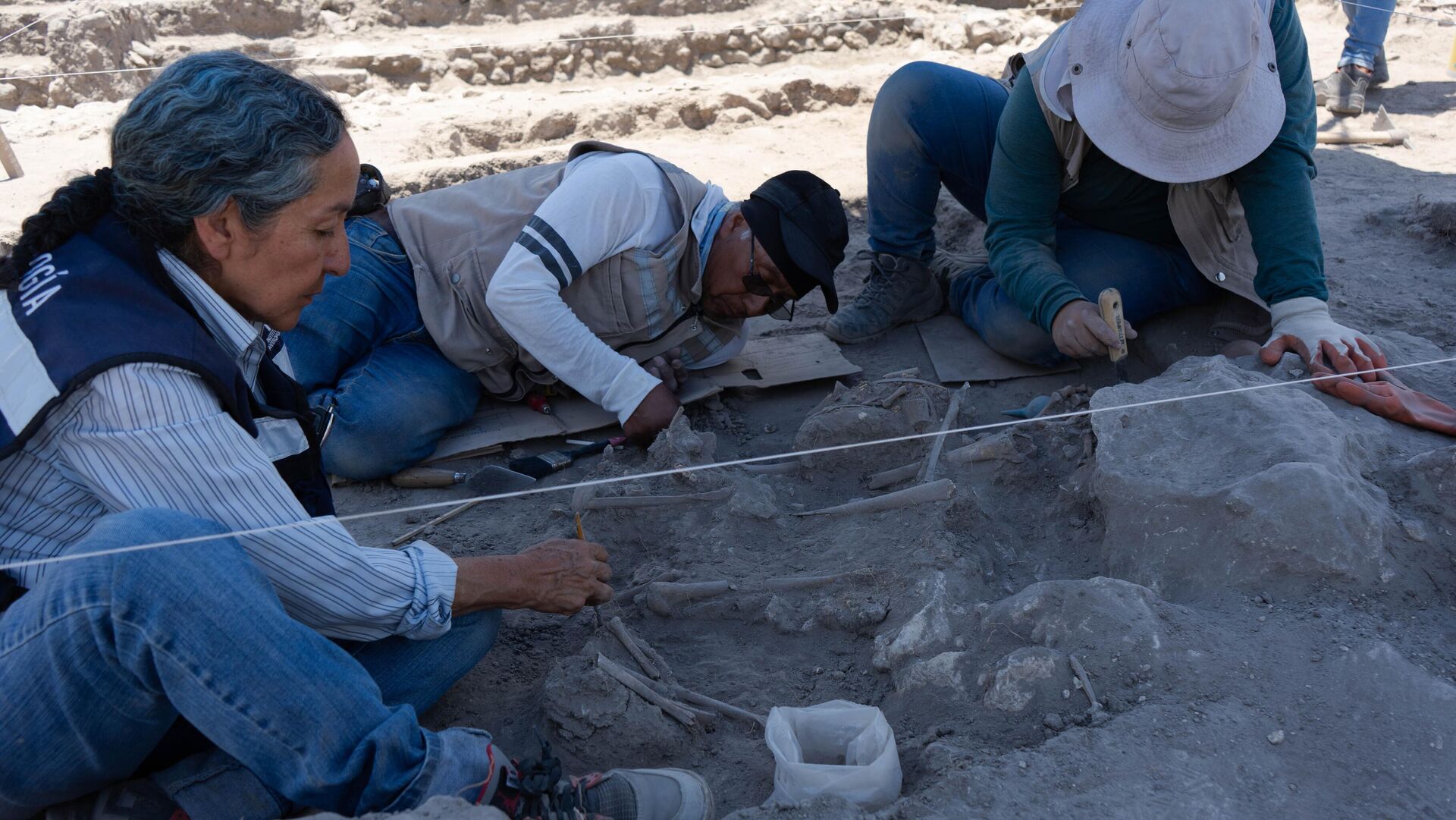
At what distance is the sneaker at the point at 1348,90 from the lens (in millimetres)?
6520

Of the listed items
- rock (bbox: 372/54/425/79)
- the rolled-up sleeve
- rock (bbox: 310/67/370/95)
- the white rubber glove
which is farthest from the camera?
rock (bbox: 372/54/425/79)

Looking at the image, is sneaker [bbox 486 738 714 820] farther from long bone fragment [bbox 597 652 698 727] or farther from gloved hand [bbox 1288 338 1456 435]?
gloved hand [bbox 1288 338 1456 435]

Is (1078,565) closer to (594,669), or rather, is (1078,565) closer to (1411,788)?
(1411,788)

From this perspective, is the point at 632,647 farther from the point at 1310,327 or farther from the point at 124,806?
the point at 1310,327

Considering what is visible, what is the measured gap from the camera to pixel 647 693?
7.38ft

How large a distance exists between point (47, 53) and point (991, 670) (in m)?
8.58

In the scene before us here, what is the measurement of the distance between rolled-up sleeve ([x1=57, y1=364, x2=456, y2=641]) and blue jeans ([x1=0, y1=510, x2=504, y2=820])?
101 mm

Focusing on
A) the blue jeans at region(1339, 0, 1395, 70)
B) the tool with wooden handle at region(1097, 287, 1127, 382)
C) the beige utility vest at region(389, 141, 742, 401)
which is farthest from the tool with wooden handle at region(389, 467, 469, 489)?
the blue jeans at region(1339, 0, 1395, 70)

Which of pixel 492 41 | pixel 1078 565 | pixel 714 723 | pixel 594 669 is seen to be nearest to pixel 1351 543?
pixel 1078 565

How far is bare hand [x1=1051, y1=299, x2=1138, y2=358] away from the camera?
3152 millimetres

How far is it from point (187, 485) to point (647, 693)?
1023 millimetres

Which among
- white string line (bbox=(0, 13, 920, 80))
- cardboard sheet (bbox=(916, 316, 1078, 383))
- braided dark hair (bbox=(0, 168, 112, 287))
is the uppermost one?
braided dark hair (bbox=(0, 168, 112, 287))

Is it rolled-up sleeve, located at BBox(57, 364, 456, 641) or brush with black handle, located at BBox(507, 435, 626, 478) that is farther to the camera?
brush with black handle, located at BBox(507, 435, 626, 478)

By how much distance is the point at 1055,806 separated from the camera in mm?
1748
